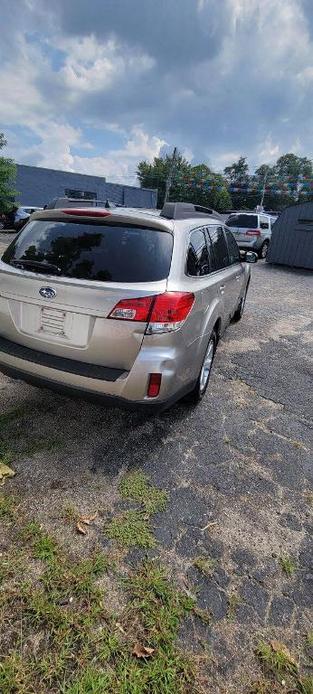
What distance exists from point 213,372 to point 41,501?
2.58m

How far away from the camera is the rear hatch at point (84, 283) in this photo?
2.33 m

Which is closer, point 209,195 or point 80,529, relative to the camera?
point 80,529

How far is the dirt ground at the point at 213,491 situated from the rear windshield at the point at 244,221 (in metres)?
11.7

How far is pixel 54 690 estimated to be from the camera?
1444 millimetres

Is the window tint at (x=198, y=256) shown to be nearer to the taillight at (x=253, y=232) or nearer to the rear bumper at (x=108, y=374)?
the rear bumper at (x=108, y=374)

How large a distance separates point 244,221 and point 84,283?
13621 millimetres

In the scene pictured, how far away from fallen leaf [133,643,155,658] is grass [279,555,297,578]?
0.85m

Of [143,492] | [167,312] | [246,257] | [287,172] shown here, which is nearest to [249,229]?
[246,257]

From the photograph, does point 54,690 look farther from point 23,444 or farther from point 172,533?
point 23,444

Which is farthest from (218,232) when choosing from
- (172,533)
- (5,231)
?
(5,231)

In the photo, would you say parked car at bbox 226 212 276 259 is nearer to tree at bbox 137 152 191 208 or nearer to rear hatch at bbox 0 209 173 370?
rear hatch at bbox 0 209 173 370

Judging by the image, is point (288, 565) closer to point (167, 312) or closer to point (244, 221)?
point (167, 312)

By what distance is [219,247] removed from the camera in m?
4.12

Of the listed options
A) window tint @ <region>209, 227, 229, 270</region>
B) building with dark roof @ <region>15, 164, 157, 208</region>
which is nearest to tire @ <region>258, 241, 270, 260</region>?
window tint @ <region>209, 227, 229, 270</region>
